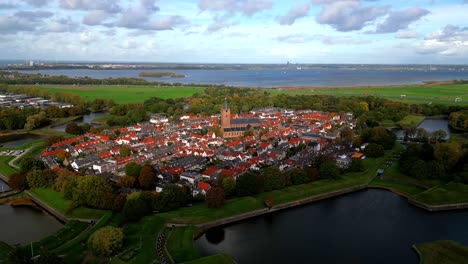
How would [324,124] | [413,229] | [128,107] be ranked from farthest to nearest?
[128,107], [324,124], [413,229]

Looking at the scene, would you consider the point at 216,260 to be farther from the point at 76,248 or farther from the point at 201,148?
the point at 201,148

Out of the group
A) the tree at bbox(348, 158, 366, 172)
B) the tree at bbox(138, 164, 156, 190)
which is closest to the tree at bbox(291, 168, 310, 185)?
the tree at bbox(348, 158, 366, 172)

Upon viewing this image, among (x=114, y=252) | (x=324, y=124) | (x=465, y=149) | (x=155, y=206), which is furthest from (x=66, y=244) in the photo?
(x=324, y=124)

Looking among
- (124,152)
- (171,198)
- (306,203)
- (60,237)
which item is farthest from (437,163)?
(60,237)

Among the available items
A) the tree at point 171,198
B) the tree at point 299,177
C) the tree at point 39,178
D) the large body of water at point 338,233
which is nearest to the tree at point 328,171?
the tree at point 299,177

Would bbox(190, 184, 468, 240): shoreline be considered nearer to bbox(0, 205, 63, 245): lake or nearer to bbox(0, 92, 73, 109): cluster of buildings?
bbox(0, 205, 63, 245): lake

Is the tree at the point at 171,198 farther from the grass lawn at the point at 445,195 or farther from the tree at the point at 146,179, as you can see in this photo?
the grass lawn at the point at 445,195

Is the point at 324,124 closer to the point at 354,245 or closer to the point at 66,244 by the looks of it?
the point at 354,245
